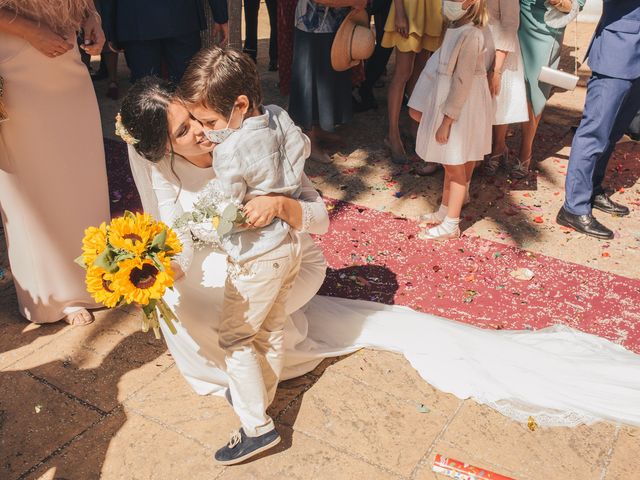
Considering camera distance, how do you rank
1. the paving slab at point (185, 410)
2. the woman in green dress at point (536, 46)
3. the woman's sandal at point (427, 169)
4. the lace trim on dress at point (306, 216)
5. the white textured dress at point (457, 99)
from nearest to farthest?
the lace trim on dress at point (306, 216) < the paving slab at point (185, 410) < the white textured dress at point (457, 99) < the woman in green dress at point (536, 46) < the woman's sandal at point (427, 169)

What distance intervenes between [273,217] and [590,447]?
72.0 inches

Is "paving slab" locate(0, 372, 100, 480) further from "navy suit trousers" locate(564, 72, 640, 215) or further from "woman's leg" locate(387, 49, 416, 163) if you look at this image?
"woman's leg" locate(387, 49, 416, 163)

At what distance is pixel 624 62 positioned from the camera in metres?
4.72

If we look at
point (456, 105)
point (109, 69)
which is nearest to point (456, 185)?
point (456, 105)

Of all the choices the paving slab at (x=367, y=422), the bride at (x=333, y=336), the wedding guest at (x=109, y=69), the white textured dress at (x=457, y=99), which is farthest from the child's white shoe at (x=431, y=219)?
the wedding guest at (x=109, y=69)

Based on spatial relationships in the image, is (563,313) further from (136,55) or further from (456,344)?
(136,55)

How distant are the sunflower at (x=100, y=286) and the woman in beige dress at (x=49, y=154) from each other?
1.46 meters

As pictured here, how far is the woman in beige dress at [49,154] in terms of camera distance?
141 inches

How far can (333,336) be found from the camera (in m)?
3.85

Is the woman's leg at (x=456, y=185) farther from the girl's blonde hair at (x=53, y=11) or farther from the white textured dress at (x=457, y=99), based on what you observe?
the girl's blonde hair at (x=53, y=11)

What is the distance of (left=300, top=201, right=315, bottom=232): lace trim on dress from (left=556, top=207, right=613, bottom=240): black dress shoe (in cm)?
287

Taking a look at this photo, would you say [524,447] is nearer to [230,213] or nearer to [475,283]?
[475,283]

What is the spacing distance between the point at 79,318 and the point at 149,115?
176 centimetres

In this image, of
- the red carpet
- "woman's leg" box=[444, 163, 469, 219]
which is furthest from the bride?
"woman's leg" box=[444, 163, 469, 219]
